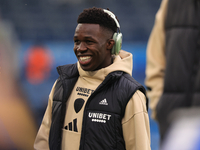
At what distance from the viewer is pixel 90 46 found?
166 centimetres

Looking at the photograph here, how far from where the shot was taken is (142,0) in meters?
5.10

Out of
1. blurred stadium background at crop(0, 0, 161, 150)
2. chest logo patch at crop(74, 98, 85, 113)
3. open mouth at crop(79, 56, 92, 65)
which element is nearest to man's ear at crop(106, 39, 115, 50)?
open mouth at crop(79, 56, 92, 65)

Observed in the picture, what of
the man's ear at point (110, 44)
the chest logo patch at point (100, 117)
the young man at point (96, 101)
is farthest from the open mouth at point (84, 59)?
the chest logo patch at point (100, 117)

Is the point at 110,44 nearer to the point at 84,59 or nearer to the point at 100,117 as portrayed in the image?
the point at 84,59

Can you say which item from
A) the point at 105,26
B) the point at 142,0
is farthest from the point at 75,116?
the point at 142,0

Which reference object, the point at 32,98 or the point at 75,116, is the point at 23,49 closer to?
the point at 32,98

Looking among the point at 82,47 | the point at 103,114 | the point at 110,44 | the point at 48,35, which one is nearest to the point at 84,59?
the point at 82,47

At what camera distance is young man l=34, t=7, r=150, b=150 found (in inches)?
60.9

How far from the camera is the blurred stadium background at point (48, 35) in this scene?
13.7 feet

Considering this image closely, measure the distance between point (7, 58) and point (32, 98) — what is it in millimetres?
698

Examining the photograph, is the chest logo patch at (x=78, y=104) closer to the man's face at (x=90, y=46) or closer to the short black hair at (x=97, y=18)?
the man's face at (x=90, y=46)

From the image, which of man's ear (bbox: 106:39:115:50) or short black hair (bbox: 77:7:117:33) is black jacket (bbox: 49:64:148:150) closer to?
man's ear (bbox: 106:39:115:50)

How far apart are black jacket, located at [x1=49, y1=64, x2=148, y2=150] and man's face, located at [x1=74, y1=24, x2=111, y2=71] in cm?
15

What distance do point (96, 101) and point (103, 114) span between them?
0.09 meters
